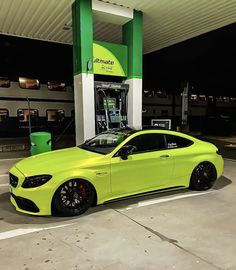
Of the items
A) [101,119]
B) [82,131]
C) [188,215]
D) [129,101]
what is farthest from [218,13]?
[188,215]

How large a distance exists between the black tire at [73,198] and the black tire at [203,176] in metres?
2.12

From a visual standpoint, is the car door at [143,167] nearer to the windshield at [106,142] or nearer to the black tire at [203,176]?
the windshield at [106,142]

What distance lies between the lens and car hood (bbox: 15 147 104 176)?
11.8ft

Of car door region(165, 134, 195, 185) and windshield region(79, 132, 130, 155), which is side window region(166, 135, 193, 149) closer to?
car door region(165, 134, 195, 185)

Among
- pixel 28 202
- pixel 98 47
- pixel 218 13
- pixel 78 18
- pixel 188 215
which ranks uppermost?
pixel 218 13

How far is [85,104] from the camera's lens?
21.1 feet

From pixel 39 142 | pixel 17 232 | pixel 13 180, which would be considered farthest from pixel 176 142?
pixel 39 142

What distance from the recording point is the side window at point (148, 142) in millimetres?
4332

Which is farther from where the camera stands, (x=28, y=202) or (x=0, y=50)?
(x=0, y=50)

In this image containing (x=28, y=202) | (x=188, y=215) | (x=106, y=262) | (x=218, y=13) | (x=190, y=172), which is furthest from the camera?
(x=218, y=13)

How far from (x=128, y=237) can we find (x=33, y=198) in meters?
1.38

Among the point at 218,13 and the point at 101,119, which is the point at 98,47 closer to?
the point at 101,119

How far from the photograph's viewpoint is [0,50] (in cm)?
1412

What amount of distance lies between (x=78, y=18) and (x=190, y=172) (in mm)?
4711
